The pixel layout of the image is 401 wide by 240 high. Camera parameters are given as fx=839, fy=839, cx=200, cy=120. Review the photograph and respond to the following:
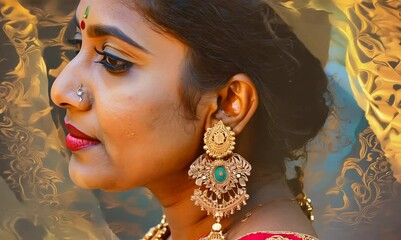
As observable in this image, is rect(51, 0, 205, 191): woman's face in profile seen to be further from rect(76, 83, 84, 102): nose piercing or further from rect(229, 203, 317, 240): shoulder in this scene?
rect(229, 203, 317, 240): shoulder

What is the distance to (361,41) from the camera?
196 cm

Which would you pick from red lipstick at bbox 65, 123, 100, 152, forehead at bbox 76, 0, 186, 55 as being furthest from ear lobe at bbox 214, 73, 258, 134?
red lipstick at bbox 65, 123, 100, 152

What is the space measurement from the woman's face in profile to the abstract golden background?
388 millimetres

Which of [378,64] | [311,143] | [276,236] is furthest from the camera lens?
[378,64]

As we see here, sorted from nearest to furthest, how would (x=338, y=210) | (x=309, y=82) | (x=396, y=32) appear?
(x=309, y=82) → (x=396, y=32) → (x=338, y=210)

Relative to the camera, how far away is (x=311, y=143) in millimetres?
1764

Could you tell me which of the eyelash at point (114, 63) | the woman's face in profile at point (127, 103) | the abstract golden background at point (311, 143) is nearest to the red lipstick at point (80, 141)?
the woman's face in profile at point (127, 103)

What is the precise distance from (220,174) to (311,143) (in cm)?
32

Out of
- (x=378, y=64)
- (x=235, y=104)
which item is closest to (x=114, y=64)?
(x=235, y=104)

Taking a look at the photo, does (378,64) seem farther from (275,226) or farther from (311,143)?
(275,226)

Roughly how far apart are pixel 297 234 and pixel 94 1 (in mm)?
565

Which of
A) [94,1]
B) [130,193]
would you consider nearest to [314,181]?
[130,193]

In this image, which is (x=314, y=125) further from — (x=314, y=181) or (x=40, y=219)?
(x=40, y=219)

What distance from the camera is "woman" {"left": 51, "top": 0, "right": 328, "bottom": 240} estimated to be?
1497 millimetres
